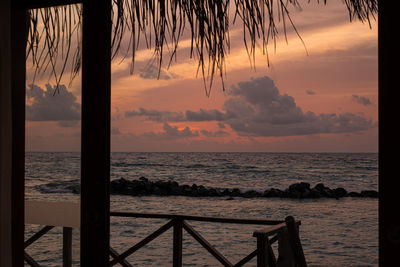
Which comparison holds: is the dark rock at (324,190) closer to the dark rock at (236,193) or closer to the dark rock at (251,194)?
the dark rock at (251,194)

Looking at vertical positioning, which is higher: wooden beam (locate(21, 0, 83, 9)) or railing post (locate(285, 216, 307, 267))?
wooden beam (locate(21, 0, 83, 9))

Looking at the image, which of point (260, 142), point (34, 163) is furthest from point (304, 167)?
point (34, 163)

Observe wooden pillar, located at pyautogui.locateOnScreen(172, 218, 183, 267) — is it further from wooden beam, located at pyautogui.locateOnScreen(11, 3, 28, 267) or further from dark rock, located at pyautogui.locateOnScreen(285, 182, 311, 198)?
dark rock, located at pyautogui.locateOnScreen(285, 182, 311, 198)

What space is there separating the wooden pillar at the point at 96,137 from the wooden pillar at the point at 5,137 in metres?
0.42

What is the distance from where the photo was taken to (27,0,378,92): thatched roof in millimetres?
1751

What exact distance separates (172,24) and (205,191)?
15228mm

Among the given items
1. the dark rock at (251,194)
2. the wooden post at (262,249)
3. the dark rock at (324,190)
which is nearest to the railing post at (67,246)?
the wooden post at (262,249)

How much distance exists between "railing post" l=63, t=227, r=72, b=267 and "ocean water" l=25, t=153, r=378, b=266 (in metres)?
8.45

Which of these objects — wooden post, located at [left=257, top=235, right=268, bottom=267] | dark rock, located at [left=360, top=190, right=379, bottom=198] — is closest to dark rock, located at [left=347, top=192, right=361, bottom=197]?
A: dark rock, located at [left=360, top=190, right=379, bottom=198]

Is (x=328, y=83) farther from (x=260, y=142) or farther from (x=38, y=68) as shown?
(x=38, y=68)

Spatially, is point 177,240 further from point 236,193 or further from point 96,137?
point 236,193

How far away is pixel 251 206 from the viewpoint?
15469 mm
